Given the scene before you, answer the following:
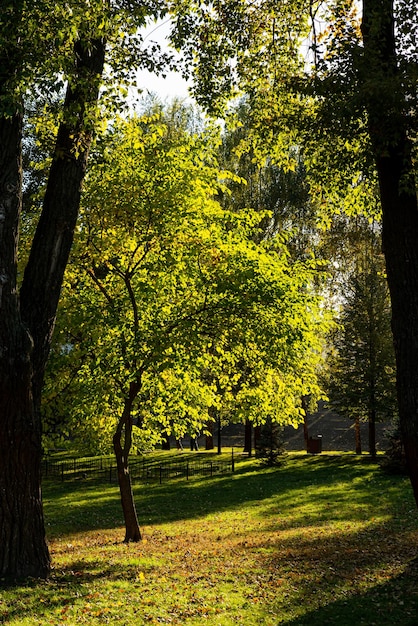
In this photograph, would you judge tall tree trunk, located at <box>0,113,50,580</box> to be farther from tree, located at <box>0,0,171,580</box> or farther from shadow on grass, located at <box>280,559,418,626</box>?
shadow on grass, located at <box>280,559,418,626</box>

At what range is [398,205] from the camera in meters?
8.52

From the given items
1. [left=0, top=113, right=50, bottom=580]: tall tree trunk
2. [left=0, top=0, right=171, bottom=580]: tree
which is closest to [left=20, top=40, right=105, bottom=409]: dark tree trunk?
[left=0, top=0, right=171, bottom=580]: tree

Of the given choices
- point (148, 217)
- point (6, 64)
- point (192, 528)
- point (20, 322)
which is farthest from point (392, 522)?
point (6, 64)

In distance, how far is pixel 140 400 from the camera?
44.7 feet

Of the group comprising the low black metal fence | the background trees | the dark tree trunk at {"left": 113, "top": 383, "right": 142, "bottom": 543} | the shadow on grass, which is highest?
the background trees

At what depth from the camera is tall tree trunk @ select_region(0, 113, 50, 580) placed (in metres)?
7.59

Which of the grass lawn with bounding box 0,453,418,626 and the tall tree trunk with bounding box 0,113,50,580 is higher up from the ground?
the tall tree trunk with bounding box 0,113,50,580

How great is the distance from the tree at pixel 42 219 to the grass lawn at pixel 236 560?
1.02 m

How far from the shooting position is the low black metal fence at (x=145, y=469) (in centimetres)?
2955

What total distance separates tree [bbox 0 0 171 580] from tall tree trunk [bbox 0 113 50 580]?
0.01 meters

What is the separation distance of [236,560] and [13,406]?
571cm

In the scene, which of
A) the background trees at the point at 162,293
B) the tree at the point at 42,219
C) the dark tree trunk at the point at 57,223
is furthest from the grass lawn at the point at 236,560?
the background trees at the point at 162,293

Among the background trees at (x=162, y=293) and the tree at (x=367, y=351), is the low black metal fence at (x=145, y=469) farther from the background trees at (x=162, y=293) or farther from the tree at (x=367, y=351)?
the background trees at (x=162, y=293)

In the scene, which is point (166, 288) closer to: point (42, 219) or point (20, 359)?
point (42, 219)
